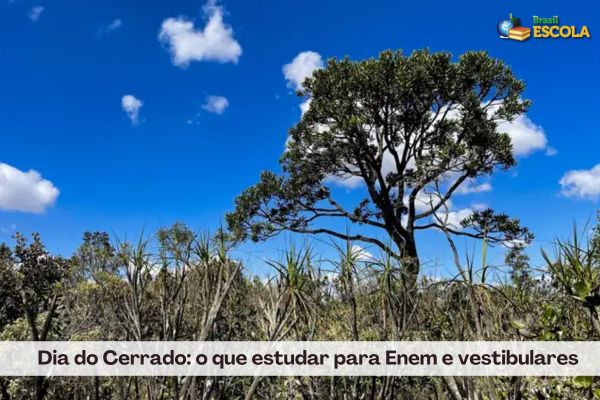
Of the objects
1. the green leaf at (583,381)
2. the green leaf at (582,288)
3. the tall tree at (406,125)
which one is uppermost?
the tall tree at (406,125)

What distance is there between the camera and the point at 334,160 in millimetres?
20719

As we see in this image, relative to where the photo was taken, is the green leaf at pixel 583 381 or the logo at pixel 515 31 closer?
the green leaf at pixel 583 381

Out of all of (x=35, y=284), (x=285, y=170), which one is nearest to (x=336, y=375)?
(x=35, y=284)

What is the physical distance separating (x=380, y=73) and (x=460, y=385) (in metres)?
Result: 15.2

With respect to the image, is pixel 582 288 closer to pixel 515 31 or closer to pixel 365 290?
pixel 365 290

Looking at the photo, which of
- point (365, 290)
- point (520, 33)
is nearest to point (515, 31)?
point (520, 33)

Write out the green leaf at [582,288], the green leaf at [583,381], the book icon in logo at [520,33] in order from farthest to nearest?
the book icon in logo at [520,33]
the green leaf at [583,381]
the green leaf at [582,288]

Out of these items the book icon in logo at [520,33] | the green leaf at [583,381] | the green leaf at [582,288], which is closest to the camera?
the green leaf at [582,288]

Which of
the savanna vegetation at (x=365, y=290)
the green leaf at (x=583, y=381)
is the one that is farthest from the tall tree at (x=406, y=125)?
the green leaf at (x=583, y=381)

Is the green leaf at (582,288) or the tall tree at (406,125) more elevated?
the tall tree at (406,125)

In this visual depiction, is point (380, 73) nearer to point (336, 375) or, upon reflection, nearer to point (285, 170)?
point (285, 170)

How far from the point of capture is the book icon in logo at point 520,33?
59.7ft

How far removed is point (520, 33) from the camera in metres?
18.3

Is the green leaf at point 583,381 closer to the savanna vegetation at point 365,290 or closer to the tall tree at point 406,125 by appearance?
the savanna vegetation at point 365,290
